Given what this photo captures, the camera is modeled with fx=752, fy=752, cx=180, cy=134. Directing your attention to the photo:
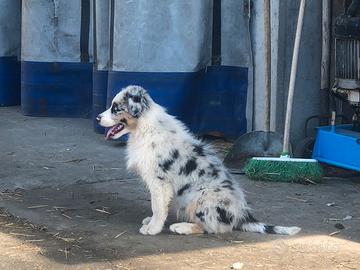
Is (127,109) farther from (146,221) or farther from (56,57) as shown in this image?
(56,57)

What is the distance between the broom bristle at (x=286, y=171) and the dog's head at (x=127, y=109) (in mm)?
1744

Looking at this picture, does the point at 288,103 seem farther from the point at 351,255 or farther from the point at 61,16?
the point at 61,16

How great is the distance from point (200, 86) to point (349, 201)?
285 cm

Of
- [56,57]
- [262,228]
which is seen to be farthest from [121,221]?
[56,57]

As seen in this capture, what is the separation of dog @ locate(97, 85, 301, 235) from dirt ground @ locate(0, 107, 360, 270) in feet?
0.30

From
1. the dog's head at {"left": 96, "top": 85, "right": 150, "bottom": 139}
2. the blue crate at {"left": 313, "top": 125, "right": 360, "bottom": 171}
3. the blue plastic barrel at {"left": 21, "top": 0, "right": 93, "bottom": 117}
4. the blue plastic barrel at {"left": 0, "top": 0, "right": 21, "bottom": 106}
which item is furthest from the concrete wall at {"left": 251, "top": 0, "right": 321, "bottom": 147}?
the blue plastic barrel at {"left": 0, "top": 0, "right": 21, "bottom": 106}

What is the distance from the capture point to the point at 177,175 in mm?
5004

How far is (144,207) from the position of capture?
5.73 m

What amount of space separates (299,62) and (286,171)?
1.34 meters

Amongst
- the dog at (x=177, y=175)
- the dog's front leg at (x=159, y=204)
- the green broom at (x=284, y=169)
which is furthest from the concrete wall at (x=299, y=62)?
the dog's front leg at (x=159, y=204)

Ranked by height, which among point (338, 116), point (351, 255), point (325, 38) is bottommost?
point (351, 255)

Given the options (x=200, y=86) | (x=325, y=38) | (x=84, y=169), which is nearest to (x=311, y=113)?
(x=325, y=38)

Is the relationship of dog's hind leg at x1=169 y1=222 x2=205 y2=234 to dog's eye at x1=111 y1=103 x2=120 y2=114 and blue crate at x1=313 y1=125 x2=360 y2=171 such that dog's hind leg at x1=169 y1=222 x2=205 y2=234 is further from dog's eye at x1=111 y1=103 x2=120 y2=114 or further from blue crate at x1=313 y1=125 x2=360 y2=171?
blue crate at x1=313 y1=125 x2=360 y2=171

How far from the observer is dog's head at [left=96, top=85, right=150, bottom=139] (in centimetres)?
508
